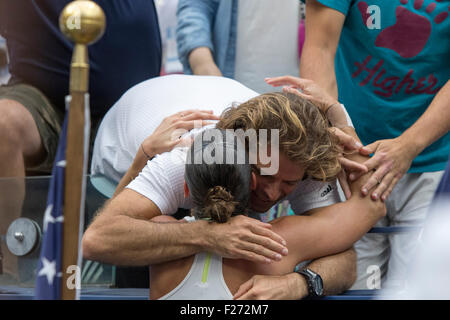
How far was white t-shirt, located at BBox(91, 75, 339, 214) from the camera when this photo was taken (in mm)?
1969

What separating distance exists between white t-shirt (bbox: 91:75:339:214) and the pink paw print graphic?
499 millimetres

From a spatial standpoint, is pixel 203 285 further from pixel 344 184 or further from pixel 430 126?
pixel 430 126

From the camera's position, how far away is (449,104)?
2.06m

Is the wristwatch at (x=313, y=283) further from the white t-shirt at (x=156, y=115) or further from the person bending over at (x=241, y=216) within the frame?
the white t-shirt at (x=156, y=115)

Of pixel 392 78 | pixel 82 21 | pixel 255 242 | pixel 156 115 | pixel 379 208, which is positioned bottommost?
pixel 255 242

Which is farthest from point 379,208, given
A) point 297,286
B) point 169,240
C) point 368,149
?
point 169,240

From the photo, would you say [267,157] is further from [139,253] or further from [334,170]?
[139,253]

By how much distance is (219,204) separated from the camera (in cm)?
157

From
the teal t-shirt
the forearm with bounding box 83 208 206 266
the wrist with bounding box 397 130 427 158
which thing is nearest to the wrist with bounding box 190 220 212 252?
the forearm with bounding box 83 208 206 266

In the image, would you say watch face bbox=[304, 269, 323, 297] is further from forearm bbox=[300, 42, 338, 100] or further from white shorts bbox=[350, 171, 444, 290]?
forearm bbox=[300, 42, 338, 100]

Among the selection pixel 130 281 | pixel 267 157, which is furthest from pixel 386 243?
pixel 130 281

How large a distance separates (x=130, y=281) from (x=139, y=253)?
0.36 meters

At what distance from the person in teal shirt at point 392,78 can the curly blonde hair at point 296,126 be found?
11.8 inches

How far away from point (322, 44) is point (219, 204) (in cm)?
90
